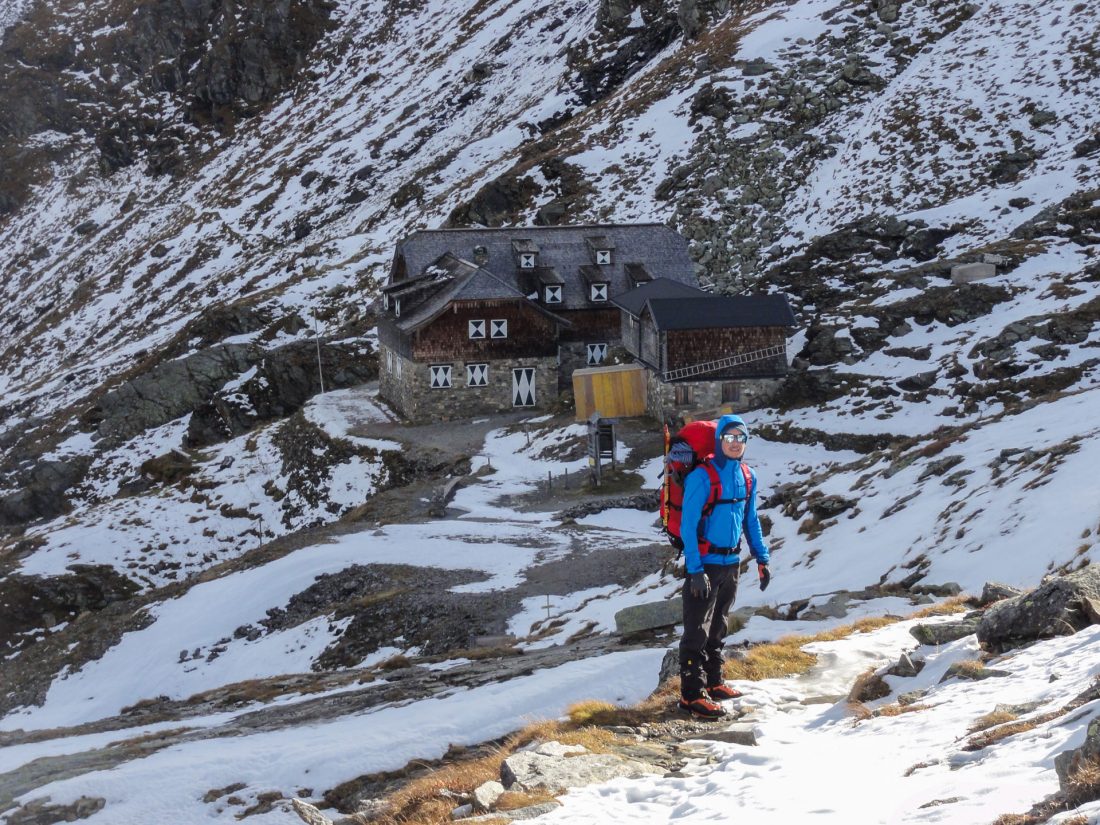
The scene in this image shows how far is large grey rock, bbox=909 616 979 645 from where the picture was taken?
1098 centimetres

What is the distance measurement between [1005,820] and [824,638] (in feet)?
23.9

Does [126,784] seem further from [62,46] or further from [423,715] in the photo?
[62,46]

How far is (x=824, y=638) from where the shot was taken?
13078 mm

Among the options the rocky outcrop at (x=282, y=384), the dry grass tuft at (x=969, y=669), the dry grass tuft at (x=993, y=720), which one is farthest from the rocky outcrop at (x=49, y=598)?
the dry grass tuft at (x=993, y=720)

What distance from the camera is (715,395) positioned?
42.5 meters

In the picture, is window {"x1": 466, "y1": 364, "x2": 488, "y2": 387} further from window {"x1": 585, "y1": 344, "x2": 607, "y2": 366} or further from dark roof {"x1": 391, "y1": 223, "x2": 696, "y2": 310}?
window {"x1": 585, "y1": 344, "x2": 607, "y2": 366}

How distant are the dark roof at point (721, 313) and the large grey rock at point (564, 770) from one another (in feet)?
111

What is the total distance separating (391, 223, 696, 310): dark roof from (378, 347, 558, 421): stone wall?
185 inches

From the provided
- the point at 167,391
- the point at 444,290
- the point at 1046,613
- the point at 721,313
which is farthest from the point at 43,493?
the point at 1046,613

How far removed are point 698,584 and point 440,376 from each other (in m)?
42.3

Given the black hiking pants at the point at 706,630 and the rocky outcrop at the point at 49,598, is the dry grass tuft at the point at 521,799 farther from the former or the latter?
the rocky outcrop at the point at 49,598

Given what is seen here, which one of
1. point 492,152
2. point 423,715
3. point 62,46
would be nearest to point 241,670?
point 423,715

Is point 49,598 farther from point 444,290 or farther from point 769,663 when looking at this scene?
point 769,663

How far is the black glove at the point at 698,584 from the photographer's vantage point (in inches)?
411
